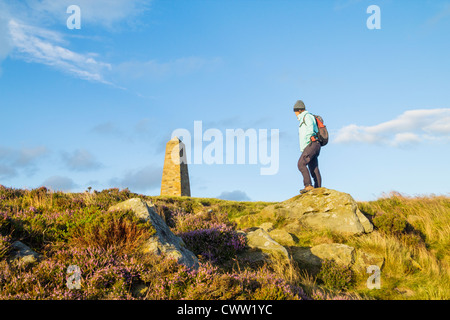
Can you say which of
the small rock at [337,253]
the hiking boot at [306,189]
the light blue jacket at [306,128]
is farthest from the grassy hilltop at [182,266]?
the light blue jacket at [306,128]

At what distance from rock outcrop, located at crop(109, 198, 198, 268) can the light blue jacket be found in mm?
7697

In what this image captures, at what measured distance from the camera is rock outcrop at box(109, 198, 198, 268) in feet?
20.0

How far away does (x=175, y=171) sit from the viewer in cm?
3120

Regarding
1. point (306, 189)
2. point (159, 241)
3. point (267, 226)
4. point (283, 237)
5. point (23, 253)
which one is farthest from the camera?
point (306, 189)

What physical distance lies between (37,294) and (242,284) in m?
3.09

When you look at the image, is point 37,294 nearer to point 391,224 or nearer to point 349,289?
point 349,289

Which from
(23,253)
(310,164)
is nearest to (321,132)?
(310,164)

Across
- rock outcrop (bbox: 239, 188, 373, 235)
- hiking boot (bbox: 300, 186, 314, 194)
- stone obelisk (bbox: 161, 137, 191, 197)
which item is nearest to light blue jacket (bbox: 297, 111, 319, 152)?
hiking boot (bbox: 300, 186, 314, 194)

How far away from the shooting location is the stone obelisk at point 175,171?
30797mm

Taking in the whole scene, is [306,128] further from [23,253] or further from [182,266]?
[23,253]

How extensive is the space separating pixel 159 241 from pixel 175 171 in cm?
2512

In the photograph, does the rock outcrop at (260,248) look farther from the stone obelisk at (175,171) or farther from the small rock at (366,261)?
the stone obelisk at (175,171)
